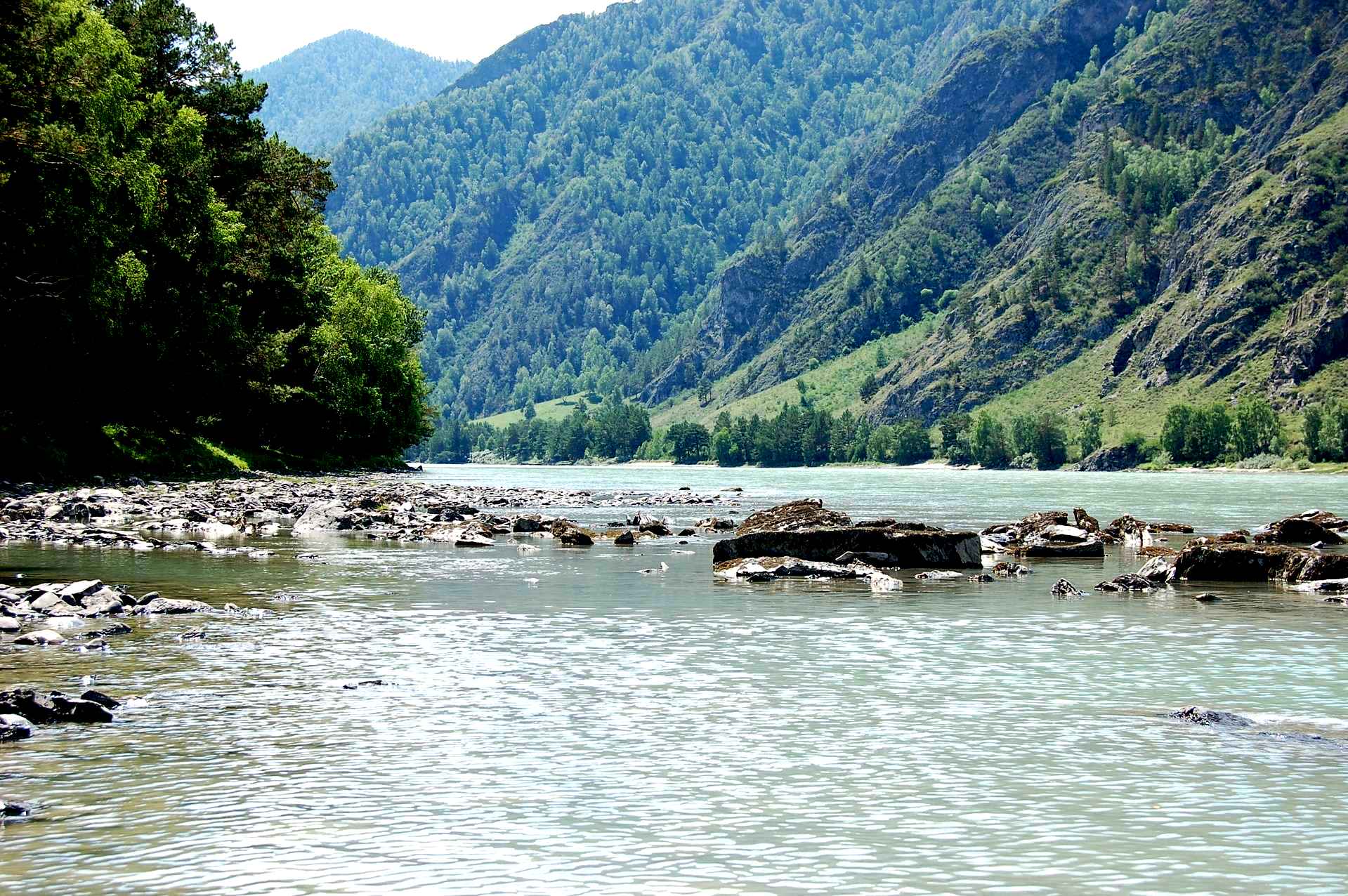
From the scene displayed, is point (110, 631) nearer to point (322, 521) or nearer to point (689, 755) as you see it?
point (689, 755)

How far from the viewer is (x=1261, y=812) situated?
13422mm

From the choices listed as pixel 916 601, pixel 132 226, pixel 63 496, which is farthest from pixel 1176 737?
pixel 132 226

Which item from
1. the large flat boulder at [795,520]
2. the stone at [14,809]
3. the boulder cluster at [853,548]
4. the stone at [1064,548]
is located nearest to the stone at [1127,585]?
the boulder cluster at [853,548]

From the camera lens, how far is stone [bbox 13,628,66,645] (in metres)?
22.7

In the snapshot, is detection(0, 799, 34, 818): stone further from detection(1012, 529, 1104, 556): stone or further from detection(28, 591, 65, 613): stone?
detection(1012, 529, 1104, 556): stone

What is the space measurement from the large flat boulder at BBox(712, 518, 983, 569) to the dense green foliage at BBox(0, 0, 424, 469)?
29299 millimetres

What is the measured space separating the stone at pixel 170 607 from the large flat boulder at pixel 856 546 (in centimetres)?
1838

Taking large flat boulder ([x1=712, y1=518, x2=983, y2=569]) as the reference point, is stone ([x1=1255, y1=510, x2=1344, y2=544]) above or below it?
below

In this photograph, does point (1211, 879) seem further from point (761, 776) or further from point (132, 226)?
point (132, 226)

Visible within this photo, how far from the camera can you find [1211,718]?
17.7 metres

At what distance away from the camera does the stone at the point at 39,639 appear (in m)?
22.7

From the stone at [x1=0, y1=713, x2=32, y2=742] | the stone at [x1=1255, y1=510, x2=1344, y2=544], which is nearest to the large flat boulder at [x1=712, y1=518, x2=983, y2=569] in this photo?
the stone at [x1=1255, y1=510, x2=1344, y2=544]

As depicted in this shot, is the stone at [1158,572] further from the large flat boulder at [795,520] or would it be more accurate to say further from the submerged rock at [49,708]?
the submerged rock at [49,708]

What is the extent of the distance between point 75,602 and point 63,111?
4042 centimetres
